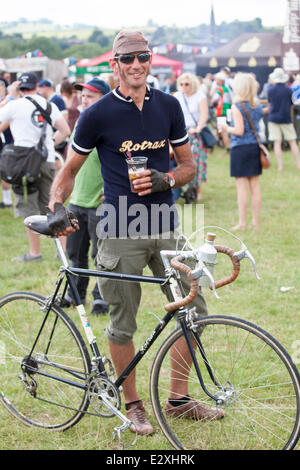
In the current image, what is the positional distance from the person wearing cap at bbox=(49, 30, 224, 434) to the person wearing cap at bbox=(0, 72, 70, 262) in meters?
3.39

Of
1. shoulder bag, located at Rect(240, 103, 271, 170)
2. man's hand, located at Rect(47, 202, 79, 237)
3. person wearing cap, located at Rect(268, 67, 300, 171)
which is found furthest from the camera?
person wearing cap, located at Rect(268, 67, 300, 171)

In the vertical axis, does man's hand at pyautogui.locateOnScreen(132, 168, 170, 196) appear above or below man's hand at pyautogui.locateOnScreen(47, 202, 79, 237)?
above

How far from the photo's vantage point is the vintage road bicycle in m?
2.73

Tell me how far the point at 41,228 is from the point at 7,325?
783mm

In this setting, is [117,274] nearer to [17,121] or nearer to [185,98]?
[17,121]

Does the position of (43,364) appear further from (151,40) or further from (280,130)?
(151,40)

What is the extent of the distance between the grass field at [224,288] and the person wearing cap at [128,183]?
453 mm

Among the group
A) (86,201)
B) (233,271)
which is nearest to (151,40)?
(86,201)

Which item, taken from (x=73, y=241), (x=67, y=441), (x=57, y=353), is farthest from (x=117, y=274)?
(x=73, y=241)

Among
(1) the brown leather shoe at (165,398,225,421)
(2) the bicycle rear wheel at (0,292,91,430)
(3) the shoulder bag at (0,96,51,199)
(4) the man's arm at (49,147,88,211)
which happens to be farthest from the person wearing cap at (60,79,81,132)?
(1) the brown leather shoe at (165,398,225,421)

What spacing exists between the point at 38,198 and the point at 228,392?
4385 mm

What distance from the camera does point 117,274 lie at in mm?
2938

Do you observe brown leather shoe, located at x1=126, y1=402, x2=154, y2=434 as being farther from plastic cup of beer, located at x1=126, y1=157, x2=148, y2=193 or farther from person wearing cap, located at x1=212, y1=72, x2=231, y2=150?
person wearing cap, located at x1=212, y1=72, x2=231, y2=150

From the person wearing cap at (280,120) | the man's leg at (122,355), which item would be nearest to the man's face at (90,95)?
the man's leg at (122,355)
